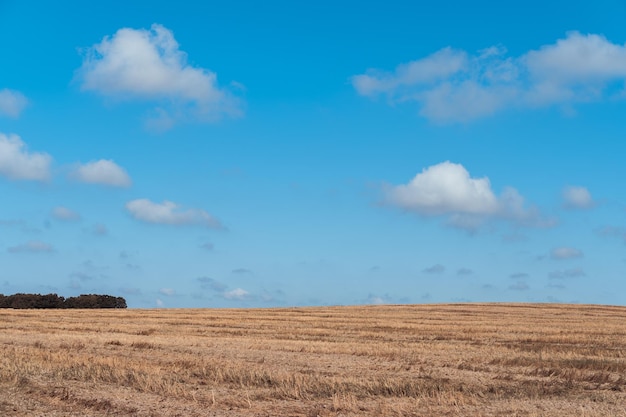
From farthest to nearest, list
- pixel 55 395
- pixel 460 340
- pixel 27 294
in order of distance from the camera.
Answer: pixel 27 294 < pixel 460 340 < pixel 55 395

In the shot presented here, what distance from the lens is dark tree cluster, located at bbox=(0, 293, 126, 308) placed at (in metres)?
82.1

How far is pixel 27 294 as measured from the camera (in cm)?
8306

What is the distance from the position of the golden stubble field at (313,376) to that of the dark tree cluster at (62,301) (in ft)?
167

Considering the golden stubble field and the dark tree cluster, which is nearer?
the golden stubble field

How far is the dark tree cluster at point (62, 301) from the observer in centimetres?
8212

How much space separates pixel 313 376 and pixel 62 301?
72244 millimetres

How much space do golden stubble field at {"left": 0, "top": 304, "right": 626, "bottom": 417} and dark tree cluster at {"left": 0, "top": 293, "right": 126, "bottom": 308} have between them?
50828mm

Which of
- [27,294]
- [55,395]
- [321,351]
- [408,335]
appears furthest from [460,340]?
[27,294]

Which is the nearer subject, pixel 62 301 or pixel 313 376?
pixel 313 376

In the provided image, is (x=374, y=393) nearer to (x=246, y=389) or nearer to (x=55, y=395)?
(x=246, y=389)

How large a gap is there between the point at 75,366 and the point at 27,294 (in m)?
69.8

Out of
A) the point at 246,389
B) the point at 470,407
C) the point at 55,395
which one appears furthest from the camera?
the point at 246,389

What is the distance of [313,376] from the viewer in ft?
60.7

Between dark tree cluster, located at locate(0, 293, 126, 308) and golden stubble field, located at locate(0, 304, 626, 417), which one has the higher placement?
dark tree cluster, located at locate(0, 293, 126, 308)
